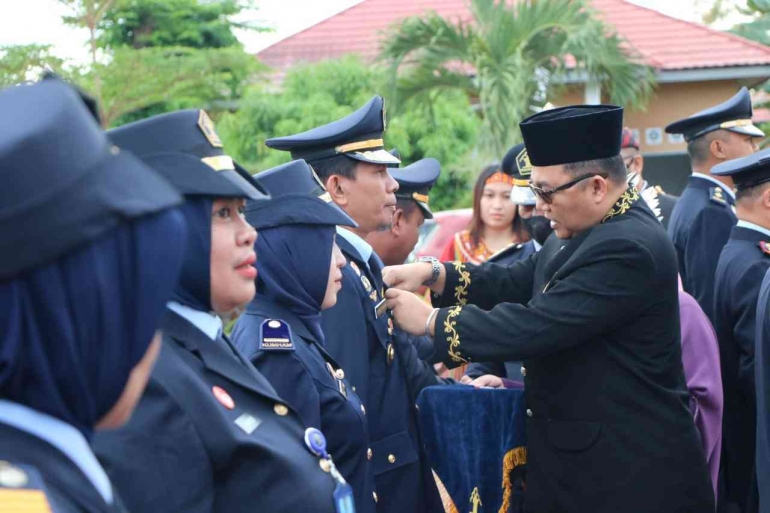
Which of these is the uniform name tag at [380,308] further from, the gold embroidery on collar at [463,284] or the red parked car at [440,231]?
the red parked car at [440,231]

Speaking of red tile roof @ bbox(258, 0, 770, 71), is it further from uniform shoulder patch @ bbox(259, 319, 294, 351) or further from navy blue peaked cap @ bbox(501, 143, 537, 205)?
uniform shoulder patch @ bbox(259, 319, 294, 351)

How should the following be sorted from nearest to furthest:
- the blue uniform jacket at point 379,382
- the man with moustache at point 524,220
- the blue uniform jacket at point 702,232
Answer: the blue uniform jacket at point 379,382
the man with moustache at point 524,220
the blue uniform jacket at point 702,232

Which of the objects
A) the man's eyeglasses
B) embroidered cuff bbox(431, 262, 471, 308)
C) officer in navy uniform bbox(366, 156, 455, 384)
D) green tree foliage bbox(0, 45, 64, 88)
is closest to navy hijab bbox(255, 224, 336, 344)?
the man's eyeglasses

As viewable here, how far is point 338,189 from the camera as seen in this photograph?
3.65 meters

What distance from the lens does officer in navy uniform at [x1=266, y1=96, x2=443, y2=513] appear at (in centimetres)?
312

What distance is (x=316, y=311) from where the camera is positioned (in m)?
2.78

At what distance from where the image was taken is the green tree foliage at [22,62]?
39.0 ft

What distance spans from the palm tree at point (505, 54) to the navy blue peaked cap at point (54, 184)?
12958mm

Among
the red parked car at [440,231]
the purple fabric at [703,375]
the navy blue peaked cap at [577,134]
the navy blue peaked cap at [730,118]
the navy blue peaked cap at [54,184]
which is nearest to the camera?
the navy blue peaked cap at [54,184]

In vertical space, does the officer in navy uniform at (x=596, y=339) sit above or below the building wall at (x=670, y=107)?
above

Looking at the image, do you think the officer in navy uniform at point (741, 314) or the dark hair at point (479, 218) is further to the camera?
the dark hair at point (479, 218)

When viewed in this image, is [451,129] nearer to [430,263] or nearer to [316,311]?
[430,263]

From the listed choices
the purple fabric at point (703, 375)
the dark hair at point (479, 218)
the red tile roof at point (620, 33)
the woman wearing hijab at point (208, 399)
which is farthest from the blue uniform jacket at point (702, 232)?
the red tile roof at point (620, 33)

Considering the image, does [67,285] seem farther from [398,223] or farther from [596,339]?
[398,223]
